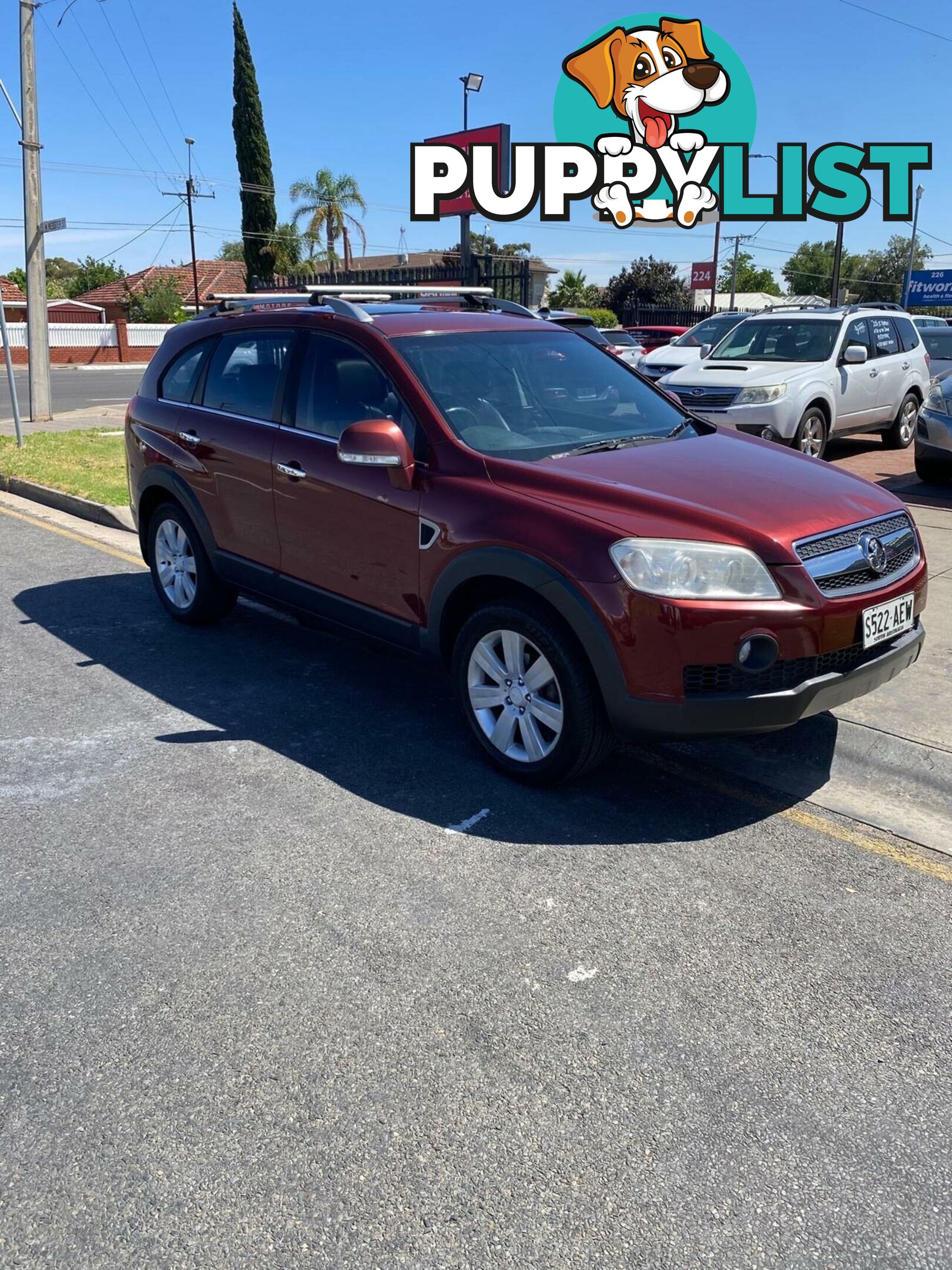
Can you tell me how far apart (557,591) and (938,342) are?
15969 mm

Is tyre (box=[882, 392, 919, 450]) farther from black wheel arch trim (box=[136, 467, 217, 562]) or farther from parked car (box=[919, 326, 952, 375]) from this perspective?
black wheel arch trim (box=[136, 467, 217, 562])

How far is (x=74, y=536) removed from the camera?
9203 millimetres

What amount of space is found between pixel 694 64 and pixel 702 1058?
21.8 metres

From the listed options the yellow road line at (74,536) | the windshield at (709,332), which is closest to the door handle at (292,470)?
the yellow road line at (74,536)

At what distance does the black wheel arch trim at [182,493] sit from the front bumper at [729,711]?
2881 millimetres

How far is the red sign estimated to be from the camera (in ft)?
68.7

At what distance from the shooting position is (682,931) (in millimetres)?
3393

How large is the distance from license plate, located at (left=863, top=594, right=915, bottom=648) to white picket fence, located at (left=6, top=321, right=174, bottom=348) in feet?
177

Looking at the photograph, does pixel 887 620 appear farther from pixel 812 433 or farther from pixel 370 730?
pixel 812 433

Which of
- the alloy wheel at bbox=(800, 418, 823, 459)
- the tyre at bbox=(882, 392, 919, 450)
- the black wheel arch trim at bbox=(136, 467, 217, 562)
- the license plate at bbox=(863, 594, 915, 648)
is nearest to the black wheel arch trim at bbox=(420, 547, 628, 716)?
the license plate at bbox=(863, 594, 915, 648)

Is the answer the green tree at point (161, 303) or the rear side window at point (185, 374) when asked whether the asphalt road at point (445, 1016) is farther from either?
the green tree at point (161, 303)

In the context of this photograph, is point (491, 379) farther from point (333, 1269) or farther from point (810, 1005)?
point (333, 1269)

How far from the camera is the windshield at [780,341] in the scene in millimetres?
12273

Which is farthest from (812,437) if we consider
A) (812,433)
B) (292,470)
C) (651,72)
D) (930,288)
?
(930,288)
